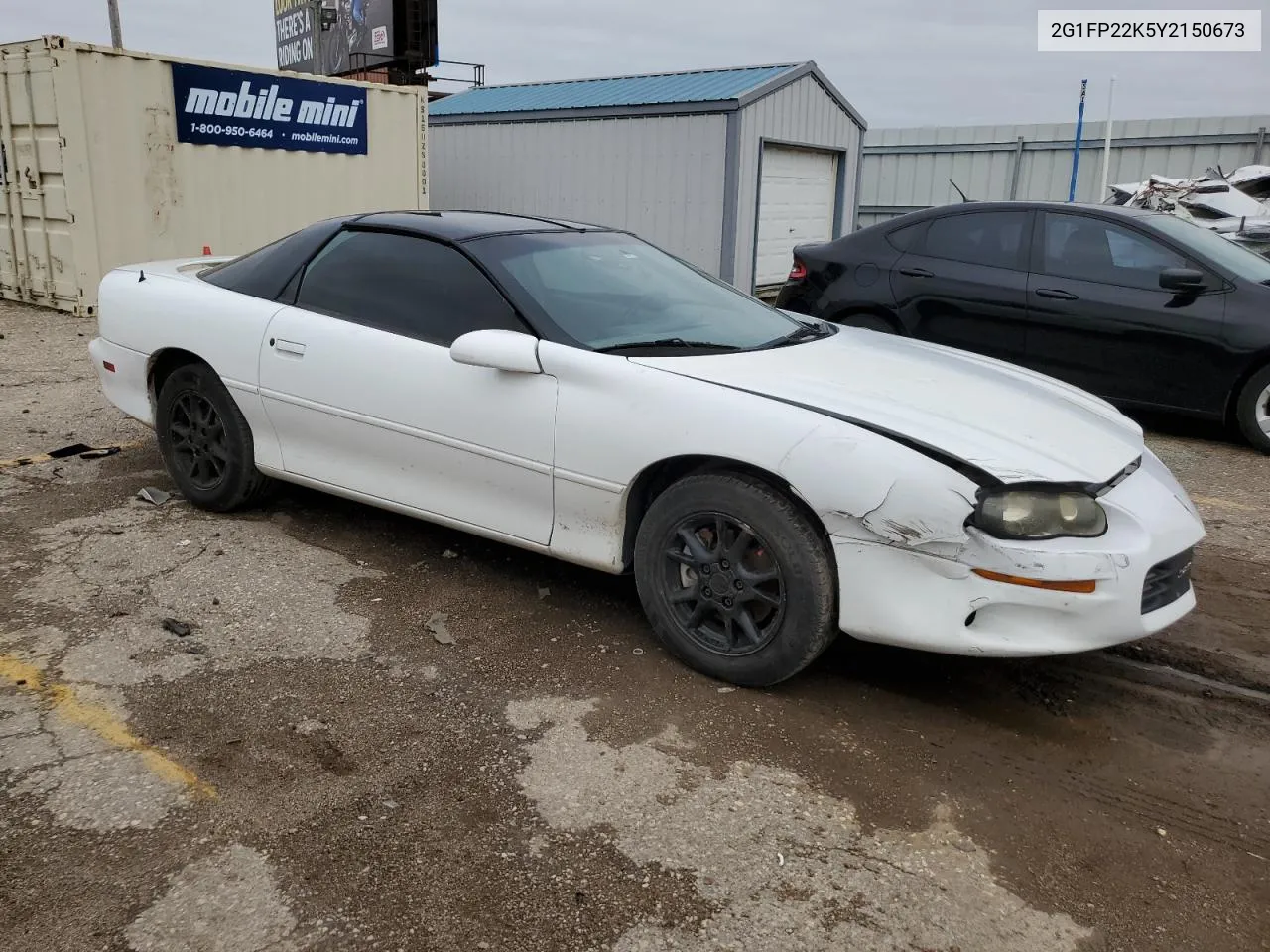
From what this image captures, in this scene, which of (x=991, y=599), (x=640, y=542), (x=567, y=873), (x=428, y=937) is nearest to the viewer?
(x=428, y=937)

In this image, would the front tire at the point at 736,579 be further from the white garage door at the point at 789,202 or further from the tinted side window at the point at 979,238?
the white garage door at the point at 789,202

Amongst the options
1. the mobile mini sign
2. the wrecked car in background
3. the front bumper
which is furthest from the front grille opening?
the mobile mini sign

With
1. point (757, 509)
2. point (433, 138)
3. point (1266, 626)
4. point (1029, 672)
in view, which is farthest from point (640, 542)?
point (433, 138)

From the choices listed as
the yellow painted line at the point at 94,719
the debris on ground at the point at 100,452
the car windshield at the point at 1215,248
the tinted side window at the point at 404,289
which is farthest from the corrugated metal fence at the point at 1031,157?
the yellow painted line at the point at 94,719

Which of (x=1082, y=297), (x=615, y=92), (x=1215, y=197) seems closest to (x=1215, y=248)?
(x=1082, y=297)

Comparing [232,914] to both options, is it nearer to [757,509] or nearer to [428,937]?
[428,937]

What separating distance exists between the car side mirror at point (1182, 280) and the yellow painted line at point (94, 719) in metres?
5.95

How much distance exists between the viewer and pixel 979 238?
7.08m

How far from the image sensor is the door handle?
413cm

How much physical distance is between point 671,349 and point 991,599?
1366 mm

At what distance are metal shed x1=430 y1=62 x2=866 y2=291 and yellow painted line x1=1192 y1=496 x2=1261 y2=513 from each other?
8.06 meters

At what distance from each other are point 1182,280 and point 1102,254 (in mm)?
591

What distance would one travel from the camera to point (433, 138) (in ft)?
52.1

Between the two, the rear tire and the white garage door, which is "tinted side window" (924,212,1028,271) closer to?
the rear tire
